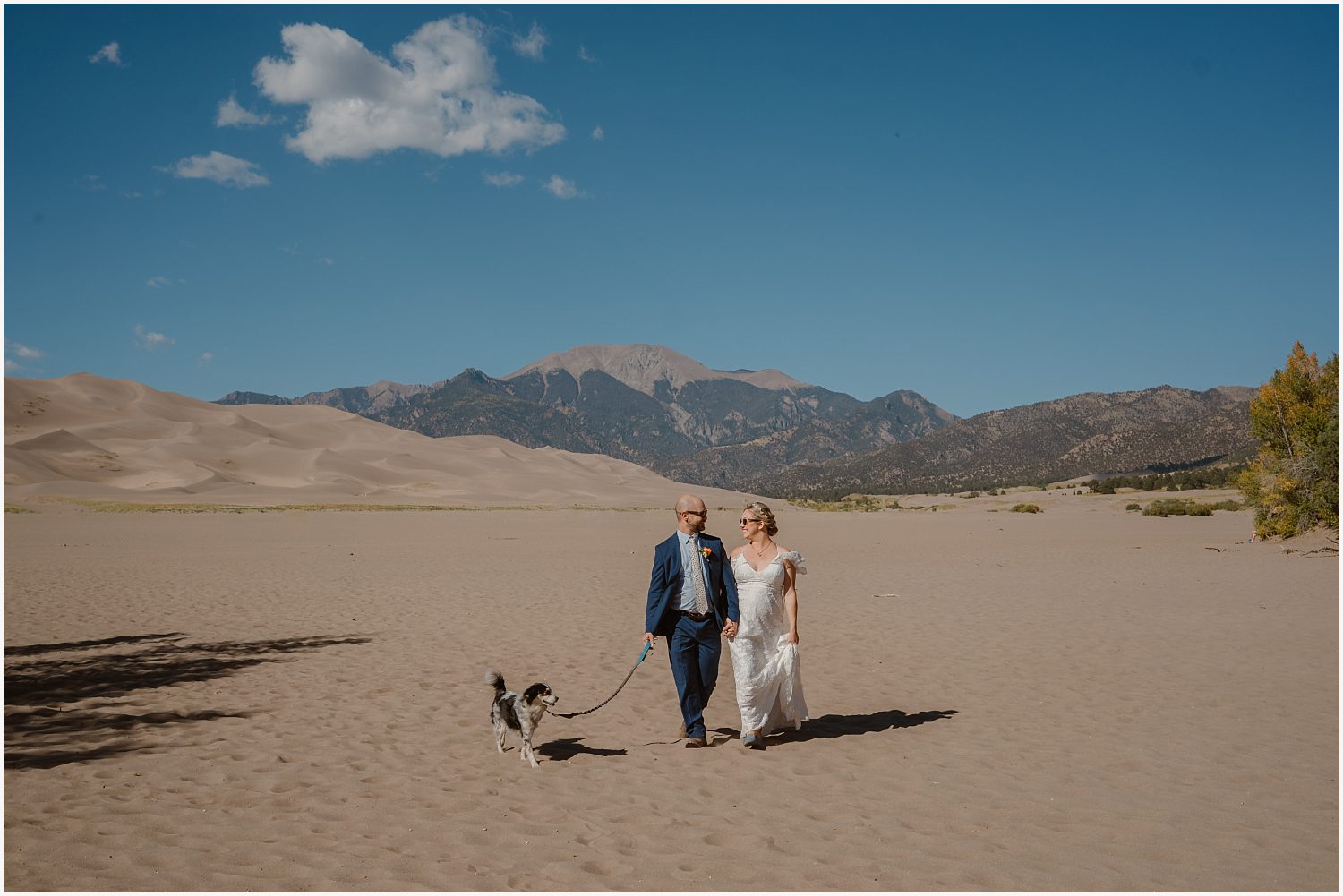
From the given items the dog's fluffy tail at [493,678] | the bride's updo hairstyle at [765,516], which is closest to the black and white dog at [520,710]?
the dog's fluffy tail at [493,678]

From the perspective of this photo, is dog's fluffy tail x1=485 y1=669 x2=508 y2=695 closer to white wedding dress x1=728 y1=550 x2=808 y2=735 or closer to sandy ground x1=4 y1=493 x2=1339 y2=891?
sandy ground x1=4 y1=493 x2=1339 y2=891

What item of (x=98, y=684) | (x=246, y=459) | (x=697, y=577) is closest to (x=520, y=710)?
(x=697, y=577)

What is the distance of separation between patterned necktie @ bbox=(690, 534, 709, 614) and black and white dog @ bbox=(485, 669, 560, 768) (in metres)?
1.20

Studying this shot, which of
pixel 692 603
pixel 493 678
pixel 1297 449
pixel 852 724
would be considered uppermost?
pixel 1297 449

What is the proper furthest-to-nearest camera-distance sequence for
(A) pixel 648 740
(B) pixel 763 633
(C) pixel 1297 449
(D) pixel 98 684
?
(C) pixel 1297 449, (D) pixel 98 684, (A) pixel 648 740, (B) pixel 763 633

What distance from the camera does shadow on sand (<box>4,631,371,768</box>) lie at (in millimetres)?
7090

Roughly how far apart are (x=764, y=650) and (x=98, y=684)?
6639 millimetres

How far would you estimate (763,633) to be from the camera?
7.02m

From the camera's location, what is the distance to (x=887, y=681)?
9.67 meters

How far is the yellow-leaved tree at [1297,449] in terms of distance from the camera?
2406 centimetres

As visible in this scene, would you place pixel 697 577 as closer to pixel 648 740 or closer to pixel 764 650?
pixel 764 650

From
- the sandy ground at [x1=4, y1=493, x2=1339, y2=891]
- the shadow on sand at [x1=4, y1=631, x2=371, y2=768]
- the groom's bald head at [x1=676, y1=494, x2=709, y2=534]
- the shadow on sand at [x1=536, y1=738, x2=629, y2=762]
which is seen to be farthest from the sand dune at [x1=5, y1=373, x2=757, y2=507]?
the groom's bald head at [x1=676, y1=494, x2=709, y2=534]

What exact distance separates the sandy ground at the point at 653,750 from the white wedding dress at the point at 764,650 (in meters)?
0.32

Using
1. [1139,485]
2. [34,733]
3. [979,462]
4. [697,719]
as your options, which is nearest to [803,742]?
[697,719]
